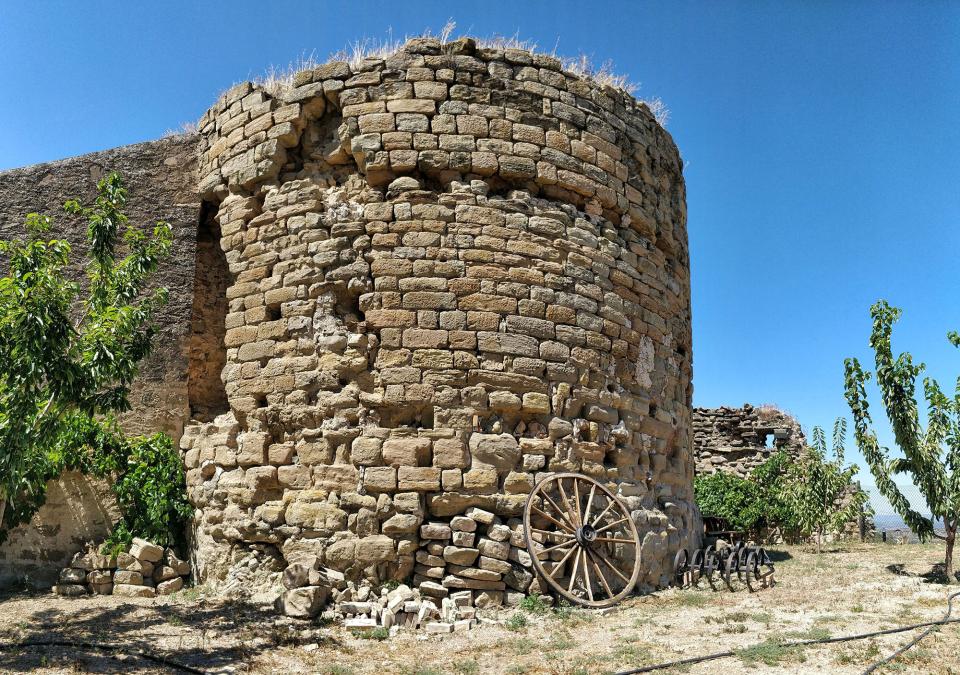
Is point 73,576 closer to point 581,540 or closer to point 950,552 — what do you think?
point 581,540

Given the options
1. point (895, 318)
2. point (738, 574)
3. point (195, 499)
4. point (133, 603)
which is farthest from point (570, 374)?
point (895, 318)

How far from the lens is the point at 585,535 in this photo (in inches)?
264

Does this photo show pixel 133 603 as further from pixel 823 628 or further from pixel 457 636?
pixel 823 628

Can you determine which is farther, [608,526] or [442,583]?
[608,526]

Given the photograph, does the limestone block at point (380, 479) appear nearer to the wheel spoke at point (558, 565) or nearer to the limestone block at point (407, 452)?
the limestone block at point (407, 452)

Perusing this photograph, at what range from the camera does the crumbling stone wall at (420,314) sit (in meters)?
6.63

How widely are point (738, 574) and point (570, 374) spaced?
283 centimetres

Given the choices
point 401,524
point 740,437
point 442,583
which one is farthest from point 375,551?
point 740,437

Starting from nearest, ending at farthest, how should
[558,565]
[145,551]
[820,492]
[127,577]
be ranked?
1. [558,565]
2. [127,577]
3. [145,551]
4. [820,492]

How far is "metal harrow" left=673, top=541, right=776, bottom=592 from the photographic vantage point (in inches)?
305

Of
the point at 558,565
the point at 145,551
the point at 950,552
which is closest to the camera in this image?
the point at 558,565

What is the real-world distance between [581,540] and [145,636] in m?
3.54

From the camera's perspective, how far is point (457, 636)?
19.1 feet

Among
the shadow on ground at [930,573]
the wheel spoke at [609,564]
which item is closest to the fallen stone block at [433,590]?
the wheel spoke at [609,564]
